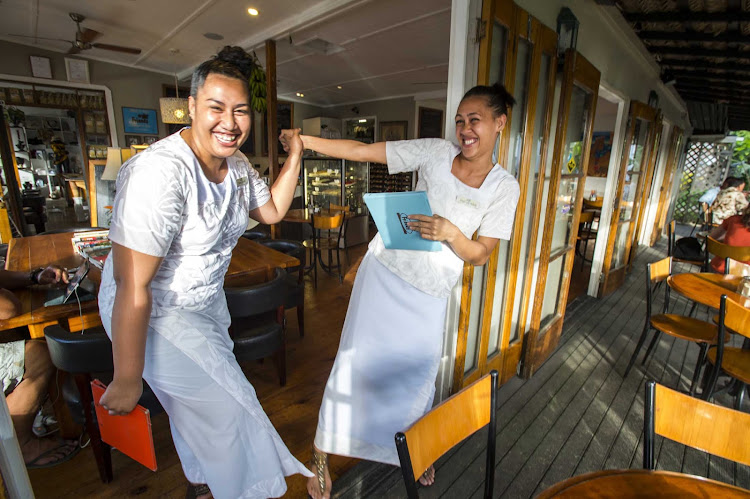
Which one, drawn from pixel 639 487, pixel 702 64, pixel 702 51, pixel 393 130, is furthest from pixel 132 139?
pixel 702 64

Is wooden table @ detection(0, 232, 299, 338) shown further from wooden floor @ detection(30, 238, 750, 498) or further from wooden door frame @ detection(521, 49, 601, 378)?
wooden door frame @ detection(521, 49, 601, 378)

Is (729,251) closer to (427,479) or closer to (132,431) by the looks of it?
(427,479)

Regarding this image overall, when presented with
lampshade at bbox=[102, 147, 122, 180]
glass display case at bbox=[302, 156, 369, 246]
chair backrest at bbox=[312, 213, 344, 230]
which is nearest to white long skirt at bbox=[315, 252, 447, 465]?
chair backrest at bbox=[312, 213, 344, 230]

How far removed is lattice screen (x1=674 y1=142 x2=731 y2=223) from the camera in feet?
32.3

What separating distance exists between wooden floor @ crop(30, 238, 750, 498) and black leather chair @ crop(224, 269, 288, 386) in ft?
1.56

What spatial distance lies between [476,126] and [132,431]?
60.3 inches

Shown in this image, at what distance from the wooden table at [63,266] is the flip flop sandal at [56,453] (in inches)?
25.6

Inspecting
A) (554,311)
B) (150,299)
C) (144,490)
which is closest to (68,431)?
(144,490)

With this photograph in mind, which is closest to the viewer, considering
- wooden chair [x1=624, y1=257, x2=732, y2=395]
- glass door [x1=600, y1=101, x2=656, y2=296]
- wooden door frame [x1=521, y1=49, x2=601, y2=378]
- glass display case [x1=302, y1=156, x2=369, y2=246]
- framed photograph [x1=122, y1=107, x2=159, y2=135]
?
wooden door frame [x1=521, y1=49, x2=601, y2=378]

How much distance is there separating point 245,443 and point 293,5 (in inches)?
162

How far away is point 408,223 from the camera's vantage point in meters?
1.35

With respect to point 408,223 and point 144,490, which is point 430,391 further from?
point 144,490

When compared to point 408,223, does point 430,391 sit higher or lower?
lower

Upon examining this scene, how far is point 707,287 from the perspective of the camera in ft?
8.48
